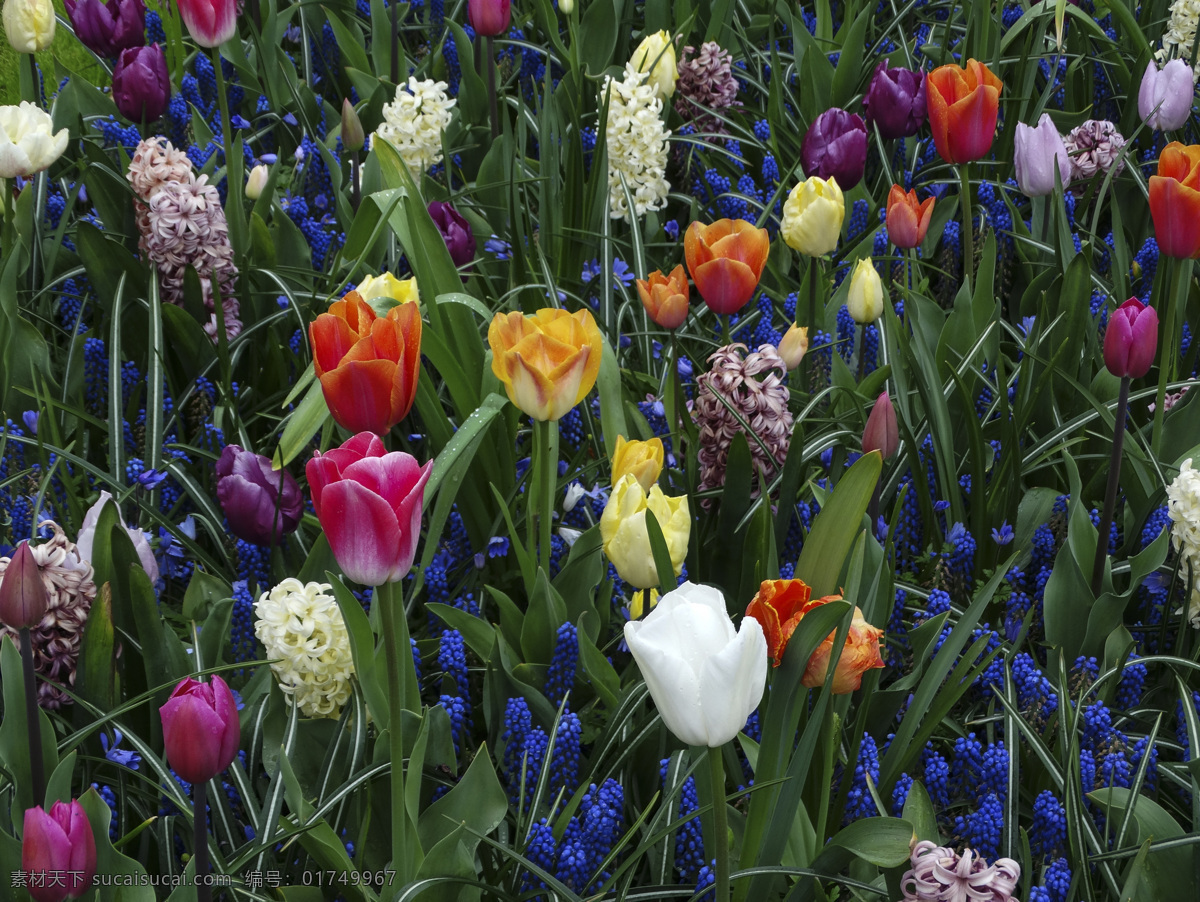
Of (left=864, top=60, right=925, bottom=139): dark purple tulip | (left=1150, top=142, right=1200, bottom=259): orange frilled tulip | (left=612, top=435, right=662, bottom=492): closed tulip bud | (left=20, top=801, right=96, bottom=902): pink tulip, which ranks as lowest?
(left=20, top=801, right=96, bottom=902): pink tulip

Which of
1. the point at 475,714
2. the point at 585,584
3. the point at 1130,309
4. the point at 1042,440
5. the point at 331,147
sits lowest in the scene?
the point at 475,714

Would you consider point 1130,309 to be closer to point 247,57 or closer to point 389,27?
point 389,27

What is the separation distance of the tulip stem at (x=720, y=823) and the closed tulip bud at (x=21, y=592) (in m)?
0.75

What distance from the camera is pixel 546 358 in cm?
153

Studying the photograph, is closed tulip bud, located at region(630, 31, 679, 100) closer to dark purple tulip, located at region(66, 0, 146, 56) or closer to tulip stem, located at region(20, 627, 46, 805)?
dark purple tulip, located at region(66, 0, 146, 56)

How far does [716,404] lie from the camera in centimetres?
185

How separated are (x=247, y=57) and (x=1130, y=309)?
9.62ft

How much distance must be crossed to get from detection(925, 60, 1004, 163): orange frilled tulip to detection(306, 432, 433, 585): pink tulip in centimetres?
163

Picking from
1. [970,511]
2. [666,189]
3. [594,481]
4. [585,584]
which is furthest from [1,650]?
[666,189]

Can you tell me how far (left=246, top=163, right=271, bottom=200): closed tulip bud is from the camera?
2596 mm

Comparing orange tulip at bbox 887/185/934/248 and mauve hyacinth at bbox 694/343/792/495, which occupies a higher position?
orange tulip at bbox 887/185/934/248

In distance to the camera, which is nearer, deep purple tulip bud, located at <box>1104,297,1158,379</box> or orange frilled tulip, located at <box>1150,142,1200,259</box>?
deep purple tulip bud, located at <box>1104,297,1158,379</box>

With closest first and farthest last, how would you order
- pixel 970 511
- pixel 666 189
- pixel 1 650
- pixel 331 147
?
pixel 1 650, pixel 970 511, pixel 666 189, pixel 331 147

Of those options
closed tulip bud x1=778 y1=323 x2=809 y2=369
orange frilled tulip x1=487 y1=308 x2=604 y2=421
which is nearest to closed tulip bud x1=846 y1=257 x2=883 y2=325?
closed tulip bud x1=778 y1=323 x2=809 y2=369
